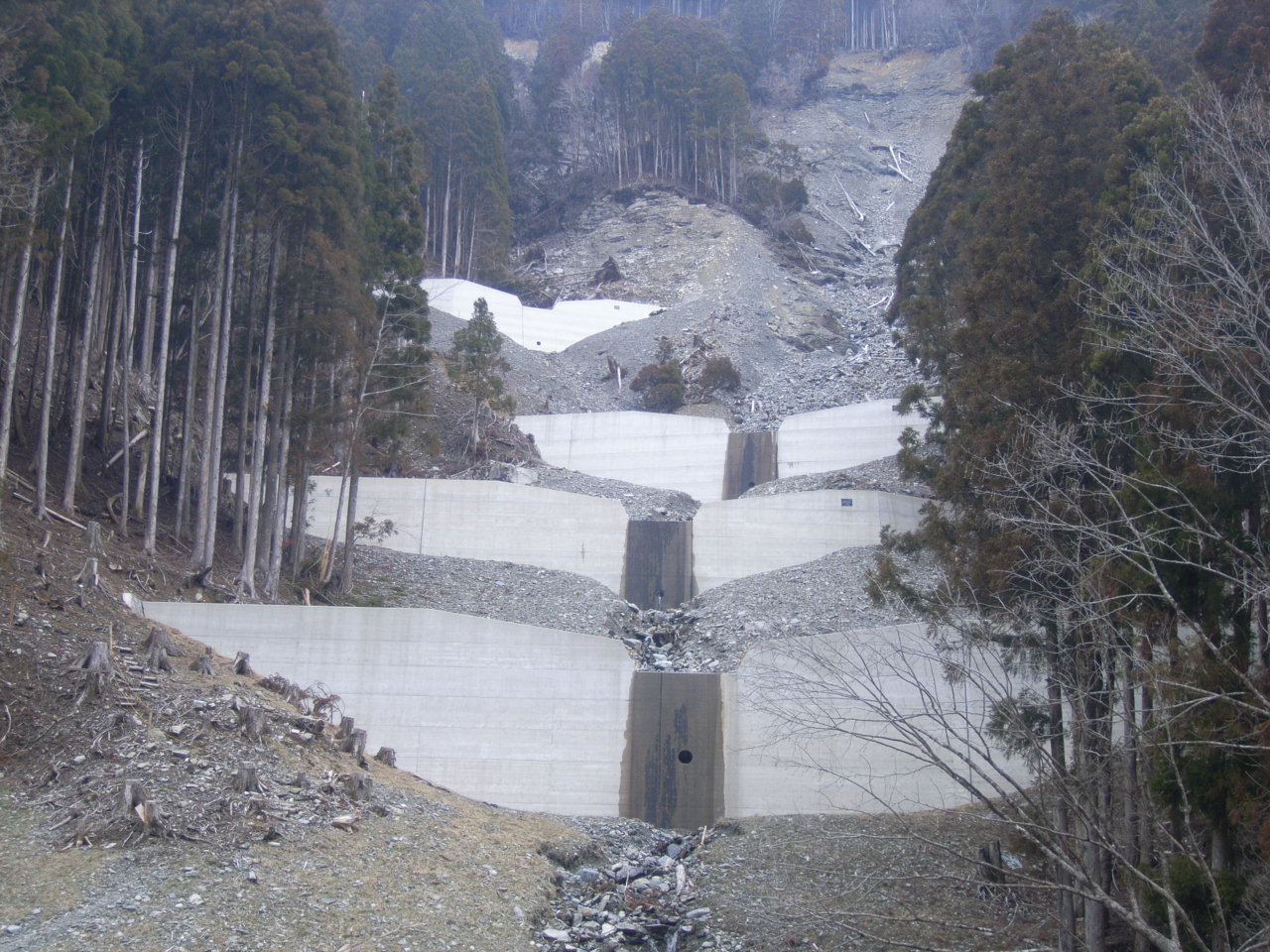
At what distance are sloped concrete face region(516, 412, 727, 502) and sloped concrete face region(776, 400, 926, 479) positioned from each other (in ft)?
5.59

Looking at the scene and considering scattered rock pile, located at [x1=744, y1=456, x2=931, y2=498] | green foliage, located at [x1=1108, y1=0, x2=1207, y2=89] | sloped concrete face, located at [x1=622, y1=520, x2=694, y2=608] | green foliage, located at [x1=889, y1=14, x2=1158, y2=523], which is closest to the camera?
green foliage, located at [x1=889, y1=14, x2=1158, y2=523]

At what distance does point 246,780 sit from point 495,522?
1219 centimetres

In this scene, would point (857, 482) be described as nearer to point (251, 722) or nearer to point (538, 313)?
point (251, 722)

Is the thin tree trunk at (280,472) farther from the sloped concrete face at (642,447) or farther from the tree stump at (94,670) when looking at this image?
the sloped concrete face at (642,447)

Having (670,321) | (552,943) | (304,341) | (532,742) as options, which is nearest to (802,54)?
(670,321)

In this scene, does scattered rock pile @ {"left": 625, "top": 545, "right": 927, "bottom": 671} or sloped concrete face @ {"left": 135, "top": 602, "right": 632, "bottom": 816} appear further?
scattered rock pile @ {"left": 625, "top": 545, "right": 927, "bottom": 671}

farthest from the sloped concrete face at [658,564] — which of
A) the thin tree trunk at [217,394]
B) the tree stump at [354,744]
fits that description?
the tree stump at [354,744]

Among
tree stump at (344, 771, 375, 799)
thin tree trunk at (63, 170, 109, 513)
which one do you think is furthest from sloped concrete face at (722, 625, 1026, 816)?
thin tree trunk at (63, 170, 109, 513)

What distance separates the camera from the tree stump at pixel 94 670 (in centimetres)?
1107

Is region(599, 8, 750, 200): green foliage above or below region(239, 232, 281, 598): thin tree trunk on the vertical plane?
above

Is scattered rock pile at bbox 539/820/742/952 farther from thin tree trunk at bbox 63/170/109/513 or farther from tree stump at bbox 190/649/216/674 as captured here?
thin tree trunk at bbox 63/170/109/513

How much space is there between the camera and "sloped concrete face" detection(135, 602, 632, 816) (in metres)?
15.0

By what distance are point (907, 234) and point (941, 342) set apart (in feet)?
35.5

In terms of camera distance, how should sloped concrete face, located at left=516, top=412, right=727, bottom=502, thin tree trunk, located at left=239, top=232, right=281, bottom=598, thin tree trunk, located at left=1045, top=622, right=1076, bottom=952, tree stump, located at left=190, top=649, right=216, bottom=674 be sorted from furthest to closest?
sloped concrete face, located at left=516, top=412, right=727, bottom=502, thin tree trunk, located at left=239, top=232, right=281, bottom=598, tree stump, located at left=190, top=649, right=216, bottom=674, thin tree trunk, located at left=1045, top=622, right=1076, bottom=952
